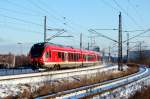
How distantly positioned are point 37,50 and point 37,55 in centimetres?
57

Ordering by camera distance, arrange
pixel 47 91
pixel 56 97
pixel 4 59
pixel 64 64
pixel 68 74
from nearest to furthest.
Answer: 1. pixel 56 97
2. pixel 47 91
3. pixel 68 74
4. pixel 64 64
5. pixel 4 59

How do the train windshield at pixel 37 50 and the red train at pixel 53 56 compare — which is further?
the train windshield at pixel 37 50

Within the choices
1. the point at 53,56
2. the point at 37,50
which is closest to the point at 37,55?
the point at 37,50

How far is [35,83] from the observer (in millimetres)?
27250

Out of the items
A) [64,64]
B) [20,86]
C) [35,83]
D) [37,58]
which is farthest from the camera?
[64,64]

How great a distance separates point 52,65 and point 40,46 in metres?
2.68

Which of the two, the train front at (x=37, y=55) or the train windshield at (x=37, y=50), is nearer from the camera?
the train front at (x=37, y=55)

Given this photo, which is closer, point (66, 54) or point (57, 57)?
point (57, 57)

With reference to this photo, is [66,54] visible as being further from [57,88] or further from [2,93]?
[2,93]

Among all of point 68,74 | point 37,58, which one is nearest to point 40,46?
point 37,58

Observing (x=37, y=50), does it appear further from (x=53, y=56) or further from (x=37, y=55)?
(x=53, y=56)

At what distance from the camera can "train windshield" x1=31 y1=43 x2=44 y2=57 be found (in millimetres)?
40781

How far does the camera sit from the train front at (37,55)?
4056 cm

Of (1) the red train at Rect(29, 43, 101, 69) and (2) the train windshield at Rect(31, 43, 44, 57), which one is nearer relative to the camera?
(1) the red train at Rect(29, 43, 101, 69)
